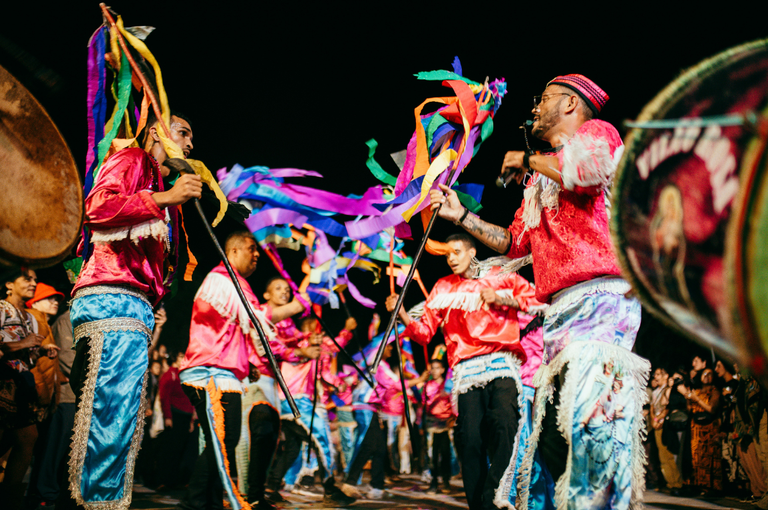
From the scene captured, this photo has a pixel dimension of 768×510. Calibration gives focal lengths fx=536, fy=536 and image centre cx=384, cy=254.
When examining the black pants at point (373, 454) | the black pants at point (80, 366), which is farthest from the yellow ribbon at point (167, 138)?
the black pants at point (373, 454)

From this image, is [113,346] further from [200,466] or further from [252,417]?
[252,417]

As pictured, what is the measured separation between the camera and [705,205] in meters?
1.10

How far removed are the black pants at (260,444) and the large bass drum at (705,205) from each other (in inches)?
138

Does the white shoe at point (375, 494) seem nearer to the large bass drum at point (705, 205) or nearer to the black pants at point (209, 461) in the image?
the black pants at point (209, 461)

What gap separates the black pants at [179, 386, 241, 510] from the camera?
3453 millimetres

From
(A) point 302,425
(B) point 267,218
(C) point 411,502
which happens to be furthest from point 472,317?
(A) point 302,425

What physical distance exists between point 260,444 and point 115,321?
6.40 ft

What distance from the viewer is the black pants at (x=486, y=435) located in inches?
142

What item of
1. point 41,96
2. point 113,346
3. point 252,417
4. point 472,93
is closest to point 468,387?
point 252,417

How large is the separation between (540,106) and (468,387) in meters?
2.15

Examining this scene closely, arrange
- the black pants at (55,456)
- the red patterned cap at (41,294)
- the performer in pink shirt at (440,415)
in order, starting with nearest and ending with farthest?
the black pants at (55,456) < the red patterned cap at (41,294) < the performer in pink shirt at (440,415)

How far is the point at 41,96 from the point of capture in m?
2.07

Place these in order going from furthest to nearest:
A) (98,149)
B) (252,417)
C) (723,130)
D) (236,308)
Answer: (252,417) < (236,308) < (98,149) < (723,130)

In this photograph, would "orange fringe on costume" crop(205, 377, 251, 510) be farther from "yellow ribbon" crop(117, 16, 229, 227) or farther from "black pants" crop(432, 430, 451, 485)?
"black pants" crop(432, 430, 451, 485)
